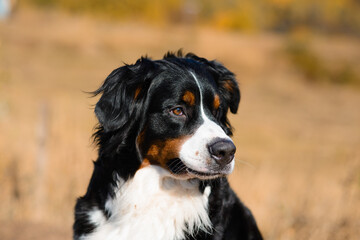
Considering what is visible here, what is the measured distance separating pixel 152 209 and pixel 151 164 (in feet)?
1.06

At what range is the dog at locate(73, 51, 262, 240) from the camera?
10.9 feet

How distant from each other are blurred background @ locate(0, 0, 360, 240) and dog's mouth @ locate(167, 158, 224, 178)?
28 cm

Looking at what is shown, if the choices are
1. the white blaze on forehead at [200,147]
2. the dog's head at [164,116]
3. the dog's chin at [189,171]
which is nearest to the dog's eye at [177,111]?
the dog's head at [164,116]

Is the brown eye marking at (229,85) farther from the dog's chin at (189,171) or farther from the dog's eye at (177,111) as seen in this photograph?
the dog's chin at (189,171)

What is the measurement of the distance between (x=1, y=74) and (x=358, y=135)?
63.0 feet

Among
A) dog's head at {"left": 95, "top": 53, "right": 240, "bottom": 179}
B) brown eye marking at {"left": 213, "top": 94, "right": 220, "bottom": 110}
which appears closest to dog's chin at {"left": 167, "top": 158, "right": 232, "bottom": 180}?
dog's head at {"left": 95, "top": 53, "right": 240, "bottom": 179}

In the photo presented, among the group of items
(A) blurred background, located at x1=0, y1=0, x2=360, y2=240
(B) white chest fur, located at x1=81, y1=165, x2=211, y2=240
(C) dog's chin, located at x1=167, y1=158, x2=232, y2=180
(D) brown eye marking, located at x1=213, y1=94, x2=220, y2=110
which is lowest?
(A) blurred background, located at x1=0, y1=0, x2=360, y2=240

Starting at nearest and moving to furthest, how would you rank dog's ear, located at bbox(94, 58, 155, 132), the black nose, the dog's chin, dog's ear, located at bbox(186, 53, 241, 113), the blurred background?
1. the black nose
2. the dog's chin
3. dog's ear, located at bbox(94, 58, 155, 132)
4. dog's ear, located at bbox(186, 53, 241, 113)
5. the blurred background

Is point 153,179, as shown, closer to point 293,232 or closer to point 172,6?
point 293,232

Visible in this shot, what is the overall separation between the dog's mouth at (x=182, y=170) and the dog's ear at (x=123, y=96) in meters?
0.43

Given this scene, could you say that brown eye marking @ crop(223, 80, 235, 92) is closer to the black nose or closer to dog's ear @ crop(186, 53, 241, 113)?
dog's ear @ crop(186, 53, 241, 113)

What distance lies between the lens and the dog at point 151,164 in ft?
10.9

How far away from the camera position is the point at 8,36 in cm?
2958

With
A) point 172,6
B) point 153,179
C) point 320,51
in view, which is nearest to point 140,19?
point 172,6
